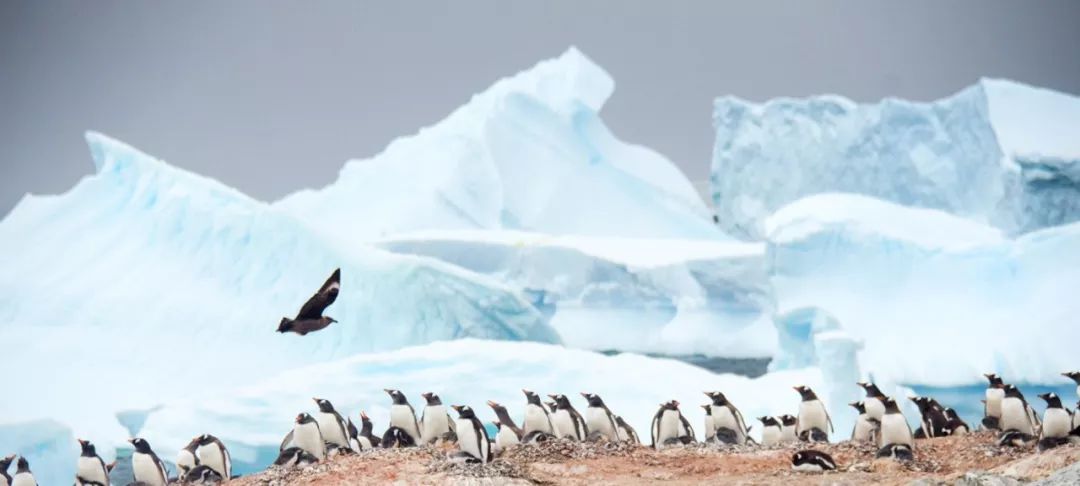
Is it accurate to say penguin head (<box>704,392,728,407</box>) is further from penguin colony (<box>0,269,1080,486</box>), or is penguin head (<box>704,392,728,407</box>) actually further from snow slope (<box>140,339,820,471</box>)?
snow slope (<box>140,339,820,471</box>)

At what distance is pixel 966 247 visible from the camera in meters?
12.7

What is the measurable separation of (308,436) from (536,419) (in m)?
1.24

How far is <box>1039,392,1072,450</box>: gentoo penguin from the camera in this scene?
547 cm

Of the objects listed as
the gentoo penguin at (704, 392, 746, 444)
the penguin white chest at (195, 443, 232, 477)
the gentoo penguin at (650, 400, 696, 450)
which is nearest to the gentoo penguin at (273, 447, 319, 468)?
the penguin white chest at (195, 443, 232, 477)

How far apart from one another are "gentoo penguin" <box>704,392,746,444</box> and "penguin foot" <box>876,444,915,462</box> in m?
1.38

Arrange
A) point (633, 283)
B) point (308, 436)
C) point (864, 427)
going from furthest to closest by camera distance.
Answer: point (633, 283)
point (864, 427)
point (308, 436)

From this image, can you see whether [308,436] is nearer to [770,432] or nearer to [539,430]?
[539,430]

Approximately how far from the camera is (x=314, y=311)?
553cm

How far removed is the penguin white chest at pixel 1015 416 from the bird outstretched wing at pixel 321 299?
370 centimetres

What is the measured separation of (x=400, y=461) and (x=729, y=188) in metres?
17.9

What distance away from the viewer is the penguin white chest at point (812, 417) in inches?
274

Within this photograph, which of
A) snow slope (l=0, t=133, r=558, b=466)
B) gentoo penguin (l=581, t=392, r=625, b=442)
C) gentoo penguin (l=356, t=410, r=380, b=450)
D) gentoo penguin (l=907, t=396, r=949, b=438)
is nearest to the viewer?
gentoo penguin (l=581, t=392, r=625, b=442)

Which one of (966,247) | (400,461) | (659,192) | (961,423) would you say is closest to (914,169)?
(659,192)

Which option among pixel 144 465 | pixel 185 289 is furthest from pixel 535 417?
pixel 185 289
